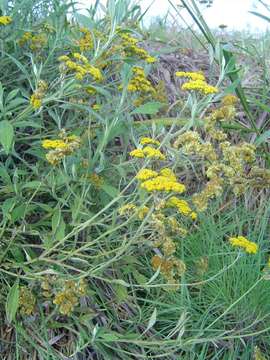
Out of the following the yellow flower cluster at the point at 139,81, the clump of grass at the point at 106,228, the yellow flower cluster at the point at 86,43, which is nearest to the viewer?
the clump of grass at the point at 106,228

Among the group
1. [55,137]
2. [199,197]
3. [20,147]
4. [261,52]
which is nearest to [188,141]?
[199,197]

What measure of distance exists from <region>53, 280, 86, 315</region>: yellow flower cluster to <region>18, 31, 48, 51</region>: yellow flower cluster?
946mm

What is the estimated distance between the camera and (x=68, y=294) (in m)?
1.92

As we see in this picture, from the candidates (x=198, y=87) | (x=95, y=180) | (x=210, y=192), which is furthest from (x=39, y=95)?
(x=210, y=192)

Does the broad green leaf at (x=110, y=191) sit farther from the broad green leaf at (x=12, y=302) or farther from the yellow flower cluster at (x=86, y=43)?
the yellow flower cluster at (x=86, y=43)

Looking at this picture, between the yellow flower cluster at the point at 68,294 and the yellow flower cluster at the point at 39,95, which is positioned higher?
the yellow flower cluster at the point at 39,95

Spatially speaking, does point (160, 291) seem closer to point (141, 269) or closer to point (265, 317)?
point (141, 269)

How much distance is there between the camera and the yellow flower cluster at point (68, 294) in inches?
75.2

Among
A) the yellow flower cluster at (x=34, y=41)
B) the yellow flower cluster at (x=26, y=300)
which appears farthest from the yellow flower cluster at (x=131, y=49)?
the yellow flower cluster at (x=26, y=300)

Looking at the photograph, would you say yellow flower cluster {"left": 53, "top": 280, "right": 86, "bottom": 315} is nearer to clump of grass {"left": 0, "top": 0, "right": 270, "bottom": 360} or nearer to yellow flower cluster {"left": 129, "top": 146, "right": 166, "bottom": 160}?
clump of grass {"left": 0, "top": 0, "right": 270, "bottom": 360}

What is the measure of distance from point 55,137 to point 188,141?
62 cm

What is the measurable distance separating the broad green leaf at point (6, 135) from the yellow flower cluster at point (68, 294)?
406 millimetres

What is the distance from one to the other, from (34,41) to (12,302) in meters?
0.97

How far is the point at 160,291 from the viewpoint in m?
2.35
